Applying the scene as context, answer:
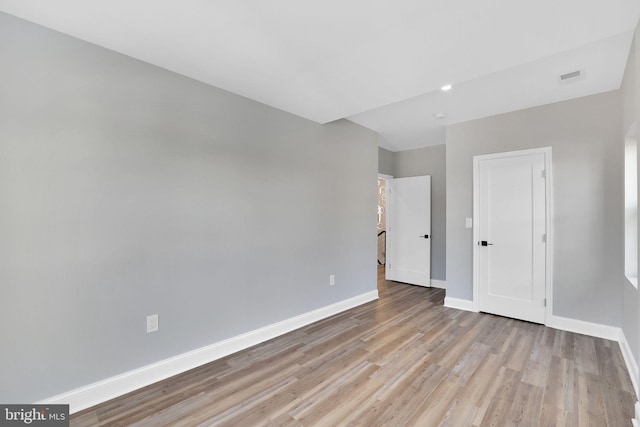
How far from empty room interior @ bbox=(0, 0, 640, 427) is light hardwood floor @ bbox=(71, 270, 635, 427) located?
0.8 inches

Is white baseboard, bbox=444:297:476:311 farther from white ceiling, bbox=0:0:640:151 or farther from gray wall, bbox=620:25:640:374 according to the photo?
white ceiling, bbox=0:0:640:151

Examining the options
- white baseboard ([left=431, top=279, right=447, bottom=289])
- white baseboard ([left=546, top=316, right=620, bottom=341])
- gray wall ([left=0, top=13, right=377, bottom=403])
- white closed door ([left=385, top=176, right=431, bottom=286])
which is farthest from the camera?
white closed door ([left=385, top=176, right=431, bottom=286])

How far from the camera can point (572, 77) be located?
2680 mm

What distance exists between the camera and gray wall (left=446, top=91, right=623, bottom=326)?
2992 mm

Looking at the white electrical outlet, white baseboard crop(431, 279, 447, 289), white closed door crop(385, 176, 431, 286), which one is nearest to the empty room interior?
the white electrical outlet

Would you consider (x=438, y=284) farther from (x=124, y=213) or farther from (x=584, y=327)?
(x=124, y=213)

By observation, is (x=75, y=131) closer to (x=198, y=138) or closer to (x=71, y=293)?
(x=198, y=138)

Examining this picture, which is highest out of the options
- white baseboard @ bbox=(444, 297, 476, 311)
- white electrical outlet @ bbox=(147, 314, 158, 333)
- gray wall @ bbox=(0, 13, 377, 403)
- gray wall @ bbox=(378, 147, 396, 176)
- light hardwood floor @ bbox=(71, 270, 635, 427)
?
gray wall @ bbox=(378, 147, 396, 176)

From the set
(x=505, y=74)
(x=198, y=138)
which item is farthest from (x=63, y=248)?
(x=505, y=74)

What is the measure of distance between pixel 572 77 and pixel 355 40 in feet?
7.38

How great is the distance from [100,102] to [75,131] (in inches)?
10.5

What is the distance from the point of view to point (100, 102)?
6.63 feet

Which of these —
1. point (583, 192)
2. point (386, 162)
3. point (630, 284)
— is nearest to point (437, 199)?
point (386, 162)

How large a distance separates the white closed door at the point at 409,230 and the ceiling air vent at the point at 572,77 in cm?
254
